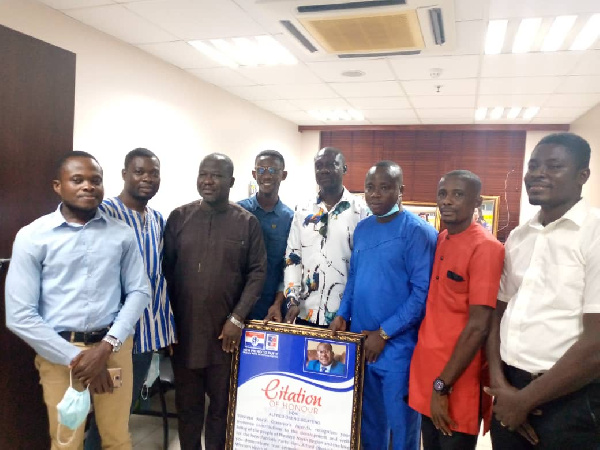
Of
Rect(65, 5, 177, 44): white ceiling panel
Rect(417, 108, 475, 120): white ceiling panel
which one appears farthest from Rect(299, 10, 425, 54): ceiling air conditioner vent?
Rect(417, 108, 475, 120): white ceiling panel

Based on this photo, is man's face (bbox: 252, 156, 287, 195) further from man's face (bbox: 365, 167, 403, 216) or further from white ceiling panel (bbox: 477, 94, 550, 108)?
white ceiling panel (bbox: 477, 94, 550, 108)

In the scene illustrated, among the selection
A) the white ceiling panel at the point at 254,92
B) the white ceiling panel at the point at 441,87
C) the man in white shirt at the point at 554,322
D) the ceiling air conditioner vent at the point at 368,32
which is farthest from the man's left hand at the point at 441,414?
the white ceiling panel at the point at 254,92

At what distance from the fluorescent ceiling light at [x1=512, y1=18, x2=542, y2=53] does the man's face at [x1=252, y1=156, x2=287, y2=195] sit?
74.8 inches

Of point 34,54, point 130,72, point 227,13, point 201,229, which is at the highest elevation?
point 227,13

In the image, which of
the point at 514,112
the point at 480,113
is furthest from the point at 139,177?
the point at 514,112

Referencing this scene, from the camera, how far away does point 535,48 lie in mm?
3195

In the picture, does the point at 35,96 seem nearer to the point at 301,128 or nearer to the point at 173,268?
the point at 173,268

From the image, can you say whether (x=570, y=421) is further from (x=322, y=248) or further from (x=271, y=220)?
(x=271, y=220)

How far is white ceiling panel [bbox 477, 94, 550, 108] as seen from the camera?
4.60 m

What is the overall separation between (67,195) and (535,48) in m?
3.32

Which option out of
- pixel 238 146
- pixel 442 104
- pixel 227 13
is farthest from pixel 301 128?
pixel 227 13

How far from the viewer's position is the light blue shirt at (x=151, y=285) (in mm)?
2000

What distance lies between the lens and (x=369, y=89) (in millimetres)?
4539

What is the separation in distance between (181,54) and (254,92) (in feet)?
4.48
